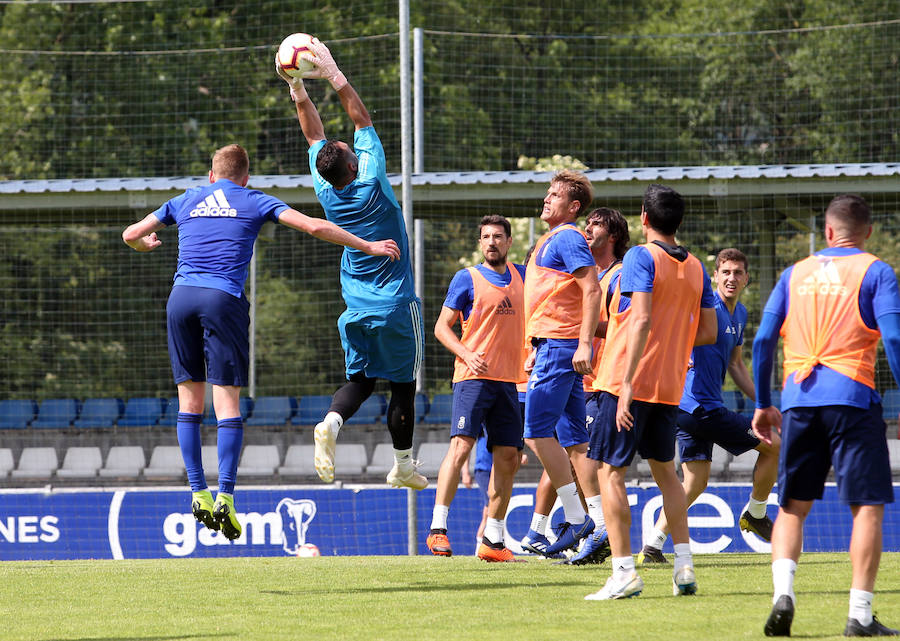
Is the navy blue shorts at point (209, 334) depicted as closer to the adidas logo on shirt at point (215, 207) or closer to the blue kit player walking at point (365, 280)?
the adidas logo on shirt at point (215, 207)

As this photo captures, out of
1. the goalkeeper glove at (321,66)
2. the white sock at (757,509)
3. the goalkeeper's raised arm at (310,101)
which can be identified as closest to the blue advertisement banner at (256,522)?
the white sock at (757,509)

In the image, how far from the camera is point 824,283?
16.7 ft

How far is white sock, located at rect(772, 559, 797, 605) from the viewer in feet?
16.4

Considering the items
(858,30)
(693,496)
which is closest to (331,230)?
(693,496)

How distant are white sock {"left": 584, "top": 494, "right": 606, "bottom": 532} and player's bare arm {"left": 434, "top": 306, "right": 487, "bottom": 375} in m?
1.16

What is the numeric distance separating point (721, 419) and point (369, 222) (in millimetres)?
2749

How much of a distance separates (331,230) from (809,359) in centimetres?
278

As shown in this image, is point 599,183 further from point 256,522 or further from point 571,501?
point 571,501

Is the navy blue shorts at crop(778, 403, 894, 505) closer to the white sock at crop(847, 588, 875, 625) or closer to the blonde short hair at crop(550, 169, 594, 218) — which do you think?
the white sock at crop(847, 588, 875, 625)

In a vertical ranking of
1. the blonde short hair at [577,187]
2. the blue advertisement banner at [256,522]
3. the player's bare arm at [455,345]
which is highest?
the blonde short hair at [577,187]

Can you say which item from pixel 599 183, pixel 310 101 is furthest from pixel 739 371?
pixel 599 183

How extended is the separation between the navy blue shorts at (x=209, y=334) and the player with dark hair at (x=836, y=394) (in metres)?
3.22

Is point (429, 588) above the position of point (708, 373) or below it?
below

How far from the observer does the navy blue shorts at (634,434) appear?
6.06 meters
